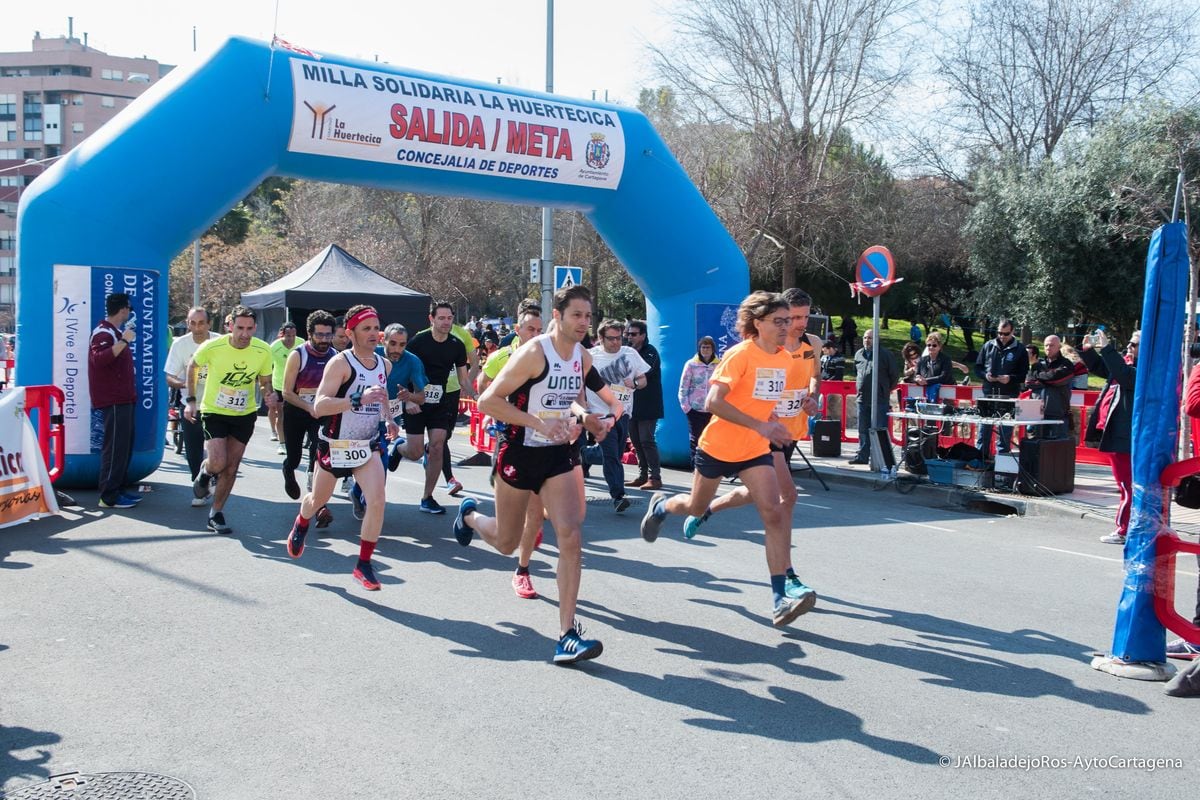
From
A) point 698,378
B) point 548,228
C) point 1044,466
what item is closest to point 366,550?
point 698,378

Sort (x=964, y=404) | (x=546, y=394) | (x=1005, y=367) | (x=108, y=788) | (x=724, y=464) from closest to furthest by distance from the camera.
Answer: (x=108, y=788) < (x=546, y=394) < (x=724, y=464) < (x=1005, y=367) < (x=964, y=404)

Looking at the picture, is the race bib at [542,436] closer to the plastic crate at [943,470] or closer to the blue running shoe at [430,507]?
the blue running shoe at [430,507]

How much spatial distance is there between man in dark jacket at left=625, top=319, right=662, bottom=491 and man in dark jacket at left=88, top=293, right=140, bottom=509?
5.08 meters

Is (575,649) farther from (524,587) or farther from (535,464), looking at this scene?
(524,587)

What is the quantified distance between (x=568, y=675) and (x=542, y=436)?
3.95 ft

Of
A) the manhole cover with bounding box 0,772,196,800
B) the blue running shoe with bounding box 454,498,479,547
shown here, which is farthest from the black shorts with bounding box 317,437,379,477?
the manhole cover with bounding box 0,772,196,800

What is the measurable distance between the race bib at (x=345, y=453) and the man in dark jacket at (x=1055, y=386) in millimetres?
8475

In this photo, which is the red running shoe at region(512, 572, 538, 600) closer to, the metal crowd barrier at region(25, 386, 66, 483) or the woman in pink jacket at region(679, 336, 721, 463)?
the woman in pink jacket at region(679, 336, 721, 463)

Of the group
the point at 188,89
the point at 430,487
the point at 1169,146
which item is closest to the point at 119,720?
the point at 430,487

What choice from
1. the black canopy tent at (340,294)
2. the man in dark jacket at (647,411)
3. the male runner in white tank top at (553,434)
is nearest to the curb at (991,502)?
the man in dark jacket at (647,411)

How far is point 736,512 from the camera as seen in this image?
1036cm

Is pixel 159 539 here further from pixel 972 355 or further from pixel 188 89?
pixel 972 355

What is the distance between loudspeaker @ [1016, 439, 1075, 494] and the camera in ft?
37.4

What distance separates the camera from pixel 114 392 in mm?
9453
